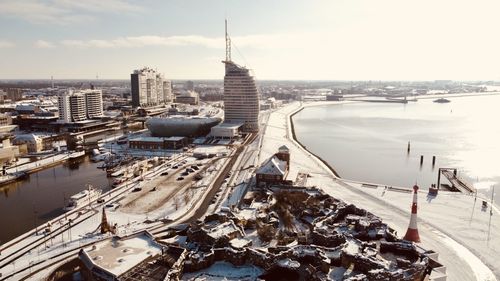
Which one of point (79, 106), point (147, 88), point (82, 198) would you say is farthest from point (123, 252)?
point (147, 88)

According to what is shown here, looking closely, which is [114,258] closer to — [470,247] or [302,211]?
[302,211]

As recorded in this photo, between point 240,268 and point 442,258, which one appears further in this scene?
point 442,258

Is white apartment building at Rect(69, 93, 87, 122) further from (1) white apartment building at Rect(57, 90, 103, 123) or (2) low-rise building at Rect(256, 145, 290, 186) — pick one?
(2) low-rise building at Rect(256, 145, 290, 186)

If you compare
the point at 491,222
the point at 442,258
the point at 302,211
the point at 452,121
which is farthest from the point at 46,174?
the point at 452,121

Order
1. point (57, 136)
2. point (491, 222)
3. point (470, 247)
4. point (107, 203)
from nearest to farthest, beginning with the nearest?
point (470, 247)
point (491, 222)
point (107, 203)
point (57, 136)

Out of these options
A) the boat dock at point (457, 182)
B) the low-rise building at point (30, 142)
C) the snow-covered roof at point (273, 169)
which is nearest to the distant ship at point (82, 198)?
the snow-covered roof at point (273, 169)

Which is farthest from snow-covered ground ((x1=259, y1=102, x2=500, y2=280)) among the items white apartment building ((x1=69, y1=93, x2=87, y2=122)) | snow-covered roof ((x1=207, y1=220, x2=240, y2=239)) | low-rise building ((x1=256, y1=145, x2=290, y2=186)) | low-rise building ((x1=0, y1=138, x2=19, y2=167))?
white apartment building ((x1=69, y1=93, x2=87, y2=122))

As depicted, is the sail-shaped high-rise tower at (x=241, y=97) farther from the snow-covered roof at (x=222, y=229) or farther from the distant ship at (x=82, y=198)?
the snow-covered roof at (x=222, y=229)
